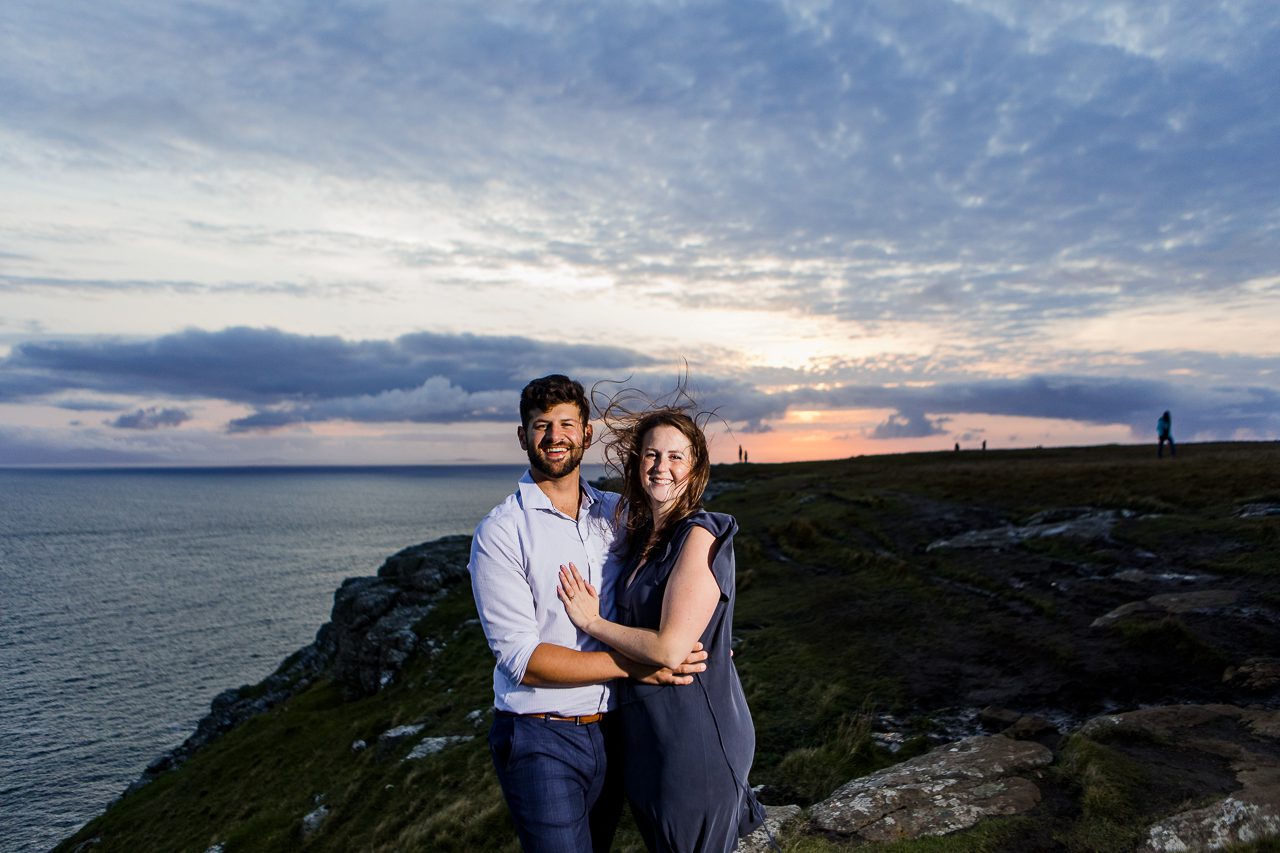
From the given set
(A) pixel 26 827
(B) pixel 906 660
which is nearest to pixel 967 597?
(B) pixel 906 660

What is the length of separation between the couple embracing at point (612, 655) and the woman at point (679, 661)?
0.01 metres

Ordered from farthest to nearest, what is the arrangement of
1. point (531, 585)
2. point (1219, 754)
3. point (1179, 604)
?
point (1179, 604) → point (1219, 754) → point (531, 585)

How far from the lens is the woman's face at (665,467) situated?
5105 millimetres

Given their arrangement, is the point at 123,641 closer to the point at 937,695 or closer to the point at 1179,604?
the point at 937,695

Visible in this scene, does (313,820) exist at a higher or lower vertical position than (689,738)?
lower

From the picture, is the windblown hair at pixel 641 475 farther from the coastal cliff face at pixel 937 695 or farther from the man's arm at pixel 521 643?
the coastal cliff face at pixel 937 695

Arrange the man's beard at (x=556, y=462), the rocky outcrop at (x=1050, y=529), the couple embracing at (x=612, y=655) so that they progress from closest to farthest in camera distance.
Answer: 1. the couple embracing at (x=612, y=655)
2. the man's beard at (x=556, y=462)
3. the rocky outcrop at (x=1050, y=529)

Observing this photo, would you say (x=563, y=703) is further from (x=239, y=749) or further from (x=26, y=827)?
(x=26, y=827)

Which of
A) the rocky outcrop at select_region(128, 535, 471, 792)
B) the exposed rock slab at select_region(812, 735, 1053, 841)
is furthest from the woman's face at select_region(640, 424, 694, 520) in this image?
the rocky outcrop at select_region(128, 535, 471, 792)

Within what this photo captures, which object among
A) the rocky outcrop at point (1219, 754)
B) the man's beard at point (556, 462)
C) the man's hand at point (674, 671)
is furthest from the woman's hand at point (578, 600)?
the rocky outcrop at point (1219, 754)

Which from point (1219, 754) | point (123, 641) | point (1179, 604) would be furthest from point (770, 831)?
point (123, 641)

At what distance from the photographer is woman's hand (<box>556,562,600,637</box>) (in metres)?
4.84

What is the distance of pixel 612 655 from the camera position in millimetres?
4766

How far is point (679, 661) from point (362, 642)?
41.5m
